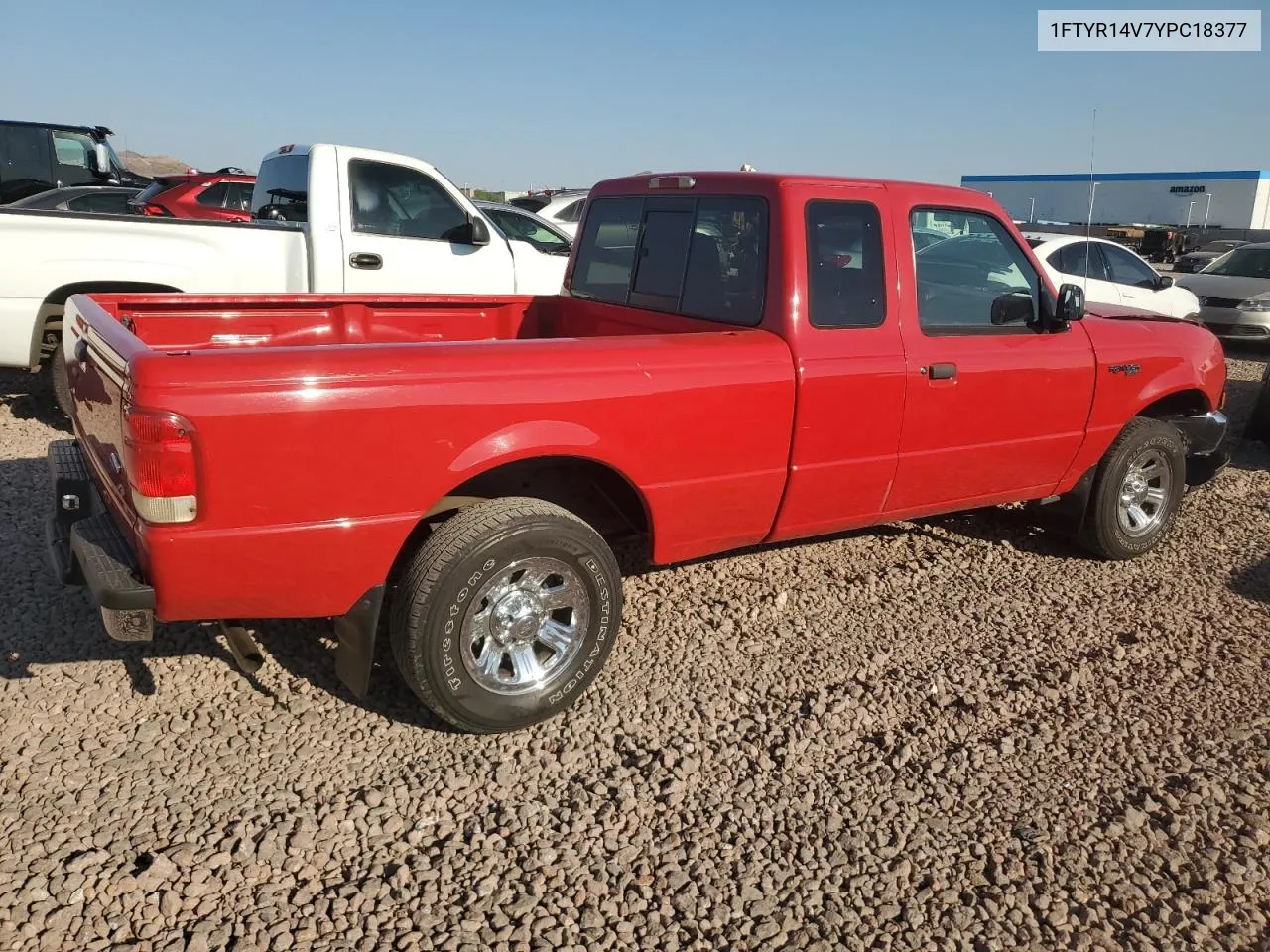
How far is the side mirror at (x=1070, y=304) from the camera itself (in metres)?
4.43

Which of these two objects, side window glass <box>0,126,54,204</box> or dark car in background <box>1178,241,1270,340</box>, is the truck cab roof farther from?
side window glass <box>0,126,54,204</box>

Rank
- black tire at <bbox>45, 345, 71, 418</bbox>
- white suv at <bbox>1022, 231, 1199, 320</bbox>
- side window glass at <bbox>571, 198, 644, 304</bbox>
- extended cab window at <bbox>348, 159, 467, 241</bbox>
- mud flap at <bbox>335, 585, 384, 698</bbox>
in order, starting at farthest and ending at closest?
1. white suv at <bbox>1022, 231, 1199, 320</bbox>
2. extended cab window at <bbox>348, 159, 467, 241</bbox>
3. black tire at <bbox>45, 345, 71, 418</bbox>
4. side window glass at <bbox>571, 198, 644, 304</bbox>
5. mud flap at <bbox>335, 585, 384, 698</bbox>

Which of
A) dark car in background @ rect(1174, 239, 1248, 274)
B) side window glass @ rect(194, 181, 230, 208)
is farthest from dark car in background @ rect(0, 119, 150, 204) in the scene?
dark car in background @ rect(1174, 239, 1248, 274)

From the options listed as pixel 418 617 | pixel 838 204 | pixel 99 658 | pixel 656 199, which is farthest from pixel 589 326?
pixel 99 658

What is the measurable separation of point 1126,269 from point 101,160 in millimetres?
15747

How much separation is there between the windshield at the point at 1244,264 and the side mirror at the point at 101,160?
56.6ft

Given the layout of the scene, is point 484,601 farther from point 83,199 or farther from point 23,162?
point 23,162

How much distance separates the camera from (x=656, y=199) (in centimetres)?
456

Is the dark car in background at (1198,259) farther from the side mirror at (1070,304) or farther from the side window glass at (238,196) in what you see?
the side mirror at (1070,304)

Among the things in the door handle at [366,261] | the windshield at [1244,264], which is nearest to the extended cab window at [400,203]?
the door handle at [366,261]

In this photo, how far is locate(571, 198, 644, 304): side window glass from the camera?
470cm

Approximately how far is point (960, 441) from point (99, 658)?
3.63 meters

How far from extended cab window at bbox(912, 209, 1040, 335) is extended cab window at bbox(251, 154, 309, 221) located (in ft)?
16.4

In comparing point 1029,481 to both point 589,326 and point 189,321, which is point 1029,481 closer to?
point 589,326
